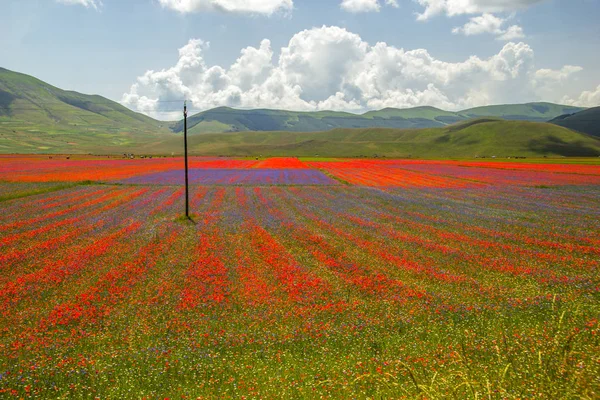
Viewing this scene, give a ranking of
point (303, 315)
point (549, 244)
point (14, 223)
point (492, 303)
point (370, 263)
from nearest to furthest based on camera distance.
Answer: point (303, 315) < point (492, 303) < point (370, 263) < point (549, 244) < point (14, 223)

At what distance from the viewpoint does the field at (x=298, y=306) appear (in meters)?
9.91

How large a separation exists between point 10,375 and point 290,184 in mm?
57637

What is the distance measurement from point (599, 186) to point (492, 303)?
66093 millimetres

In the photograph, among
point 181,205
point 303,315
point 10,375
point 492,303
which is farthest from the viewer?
point 181,205

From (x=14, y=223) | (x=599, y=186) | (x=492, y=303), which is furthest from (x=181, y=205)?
(x=599, y=186)

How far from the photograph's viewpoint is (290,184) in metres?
67.1

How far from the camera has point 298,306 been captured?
15453 millimetres

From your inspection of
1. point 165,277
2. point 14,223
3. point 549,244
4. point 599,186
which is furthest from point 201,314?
point 599,186

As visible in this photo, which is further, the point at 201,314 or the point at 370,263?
the point at 370,263

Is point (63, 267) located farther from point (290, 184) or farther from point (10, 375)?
point (290, 184)

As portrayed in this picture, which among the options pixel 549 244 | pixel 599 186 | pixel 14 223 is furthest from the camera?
pixel 599 186

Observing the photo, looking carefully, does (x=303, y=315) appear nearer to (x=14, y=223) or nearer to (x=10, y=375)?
(x=10, y=375)

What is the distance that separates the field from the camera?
991cm

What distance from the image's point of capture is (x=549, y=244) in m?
25.6
